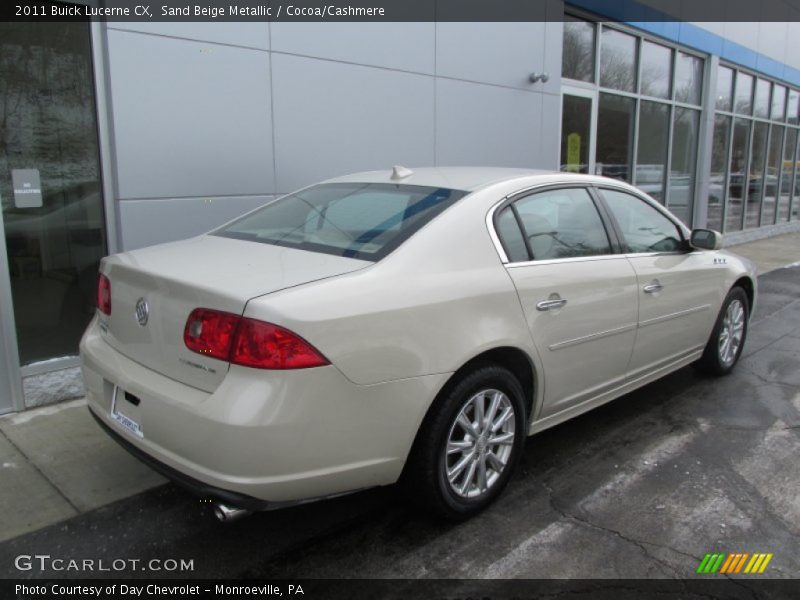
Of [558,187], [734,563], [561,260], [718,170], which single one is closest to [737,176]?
[718,170]

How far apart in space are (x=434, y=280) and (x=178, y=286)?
104cm

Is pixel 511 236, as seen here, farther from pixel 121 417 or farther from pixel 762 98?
pixel 762 98

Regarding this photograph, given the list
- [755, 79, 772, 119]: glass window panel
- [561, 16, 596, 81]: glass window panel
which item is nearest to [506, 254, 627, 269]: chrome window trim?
[561, 16, 596, 81]: glass window panel

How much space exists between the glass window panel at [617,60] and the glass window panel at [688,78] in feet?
5.35

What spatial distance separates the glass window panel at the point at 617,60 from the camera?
10.3 metres

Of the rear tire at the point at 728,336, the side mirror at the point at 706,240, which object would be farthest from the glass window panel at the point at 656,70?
the side mirror at the point at 706,240

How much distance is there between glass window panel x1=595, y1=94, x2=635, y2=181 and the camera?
34.6 ft

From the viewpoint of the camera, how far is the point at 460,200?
3.27 m

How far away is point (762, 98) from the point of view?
1558 cm

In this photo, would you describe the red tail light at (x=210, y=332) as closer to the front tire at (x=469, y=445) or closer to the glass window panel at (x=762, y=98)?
the front tire at (x=469, y=445)

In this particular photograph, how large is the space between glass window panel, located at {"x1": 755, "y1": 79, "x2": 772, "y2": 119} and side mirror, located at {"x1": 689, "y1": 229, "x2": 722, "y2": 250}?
12806 mm

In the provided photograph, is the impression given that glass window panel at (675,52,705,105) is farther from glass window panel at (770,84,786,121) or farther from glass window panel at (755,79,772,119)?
glass window panel at (770,84,786,121)

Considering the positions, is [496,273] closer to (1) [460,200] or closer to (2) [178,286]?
(1) [460,200]

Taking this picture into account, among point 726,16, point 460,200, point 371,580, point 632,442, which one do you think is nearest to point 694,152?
point 726,16
